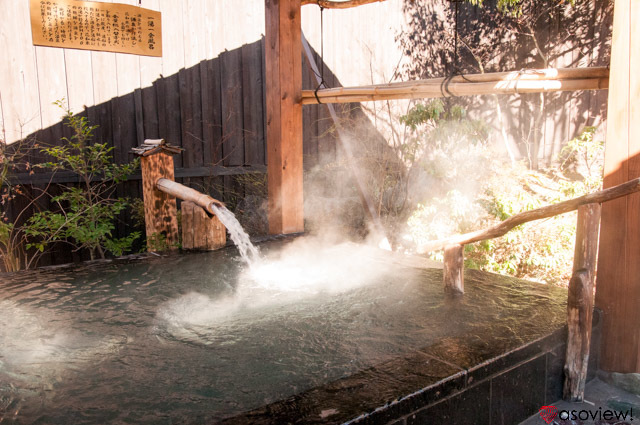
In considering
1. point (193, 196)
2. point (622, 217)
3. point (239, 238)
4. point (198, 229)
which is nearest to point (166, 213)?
point (198, 229)

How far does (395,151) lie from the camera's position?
6.88 metres

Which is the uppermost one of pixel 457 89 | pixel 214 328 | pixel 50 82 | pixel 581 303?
pixel 50 82

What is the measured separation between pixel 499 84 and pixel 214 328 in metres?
1.95

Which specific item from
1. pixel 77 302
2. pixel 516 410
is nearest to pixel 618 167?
pixel 516 410

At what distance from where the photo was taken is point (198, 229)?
3652 millimetres

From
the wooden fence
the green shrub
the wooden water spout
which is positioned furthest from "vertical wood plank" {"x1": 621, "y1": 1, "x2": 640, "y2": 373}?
the wooden fence

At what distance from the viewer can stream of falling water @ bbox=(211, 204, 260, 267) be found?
11.2 ft

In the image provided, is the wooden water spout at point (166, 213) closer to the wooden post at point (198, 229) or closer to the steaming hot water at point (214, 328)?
the wooden post at point (198, 229)

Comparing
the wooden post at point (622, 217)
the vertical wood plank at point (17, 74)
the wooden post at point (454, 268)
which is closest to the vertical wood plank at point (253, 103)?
the vertical wood plank at point (17, 74)

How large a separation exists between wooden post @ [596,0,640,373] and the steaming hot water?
26 centimetres

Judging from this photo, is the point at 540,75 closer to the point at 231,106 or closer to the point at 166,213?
the point at 166,213

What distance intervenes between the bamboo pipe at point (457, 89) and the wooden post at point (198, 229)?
1296mm

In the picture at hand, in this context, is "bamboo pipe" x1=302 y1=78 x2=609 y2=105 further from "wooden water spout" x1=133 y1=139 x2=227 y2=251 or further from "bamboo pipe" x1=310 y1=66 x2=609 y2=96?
"wooden water spout" x1=133 y1=139 x2=227 y2=251

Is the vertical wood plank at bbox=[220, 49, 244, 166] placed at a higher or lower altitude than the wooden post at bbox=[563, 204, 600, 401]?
higher
